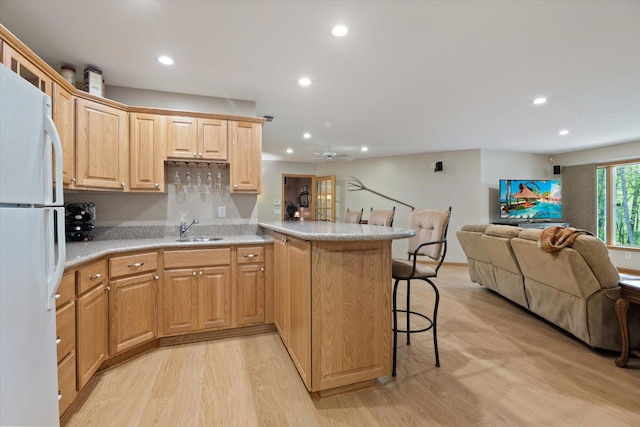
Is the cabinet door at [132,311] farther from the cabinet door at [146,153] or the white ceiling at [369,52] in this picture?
the white ceiling at [369,52]

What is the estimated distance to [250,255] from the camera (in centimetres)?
265

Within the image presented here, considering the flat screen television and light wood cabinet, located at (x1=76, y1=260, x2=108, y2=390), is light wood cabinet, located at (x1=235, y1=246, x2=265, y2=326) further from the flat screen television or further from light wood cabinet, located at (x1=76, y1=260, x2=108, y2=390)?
the flat screen television

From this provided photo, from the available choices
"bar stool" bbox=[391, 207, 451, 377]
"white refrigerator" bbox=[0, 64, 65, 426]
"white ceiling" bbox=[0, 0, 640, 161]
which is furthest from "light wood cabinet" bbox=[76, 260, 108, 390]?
"bar stool" bbox=[391, 207, 451, 377]

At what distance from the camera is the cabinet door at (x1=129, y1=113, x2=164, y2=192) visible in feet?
8.61

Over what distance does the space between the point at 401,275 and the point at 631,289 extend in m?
1.69

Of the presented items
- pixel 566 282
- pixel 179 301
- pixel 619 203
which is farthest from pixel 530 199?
pixel 179 301

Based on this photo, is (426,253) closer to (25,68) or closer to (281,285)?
(281,285)

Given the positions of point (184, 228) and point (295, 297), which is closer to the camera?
point (295, 297)

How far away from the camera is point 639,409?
167 cm

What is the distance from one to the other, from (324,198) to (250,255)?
189 inches

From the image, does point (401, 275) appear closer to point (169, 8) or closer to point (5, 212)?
point (5, 212)

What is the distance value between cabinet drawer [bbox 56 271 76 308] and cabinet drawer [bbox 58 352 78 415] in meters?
0.32

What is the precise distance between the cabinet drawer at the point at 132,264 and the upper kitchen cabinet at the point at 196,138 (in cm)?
98

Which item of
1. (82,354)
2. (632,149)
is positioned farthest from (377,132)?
(632,149)
